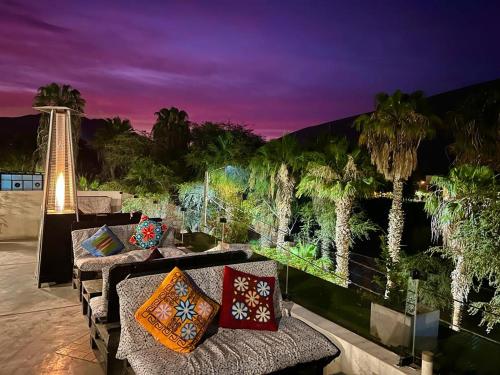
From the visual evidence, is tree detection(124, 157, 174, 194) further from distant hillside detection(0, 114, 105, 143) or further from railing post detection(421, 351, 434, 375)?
railing post detection(421, 351, 434, 375)

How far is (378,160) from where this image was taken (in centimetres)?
954

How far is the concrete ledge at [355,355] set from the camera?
8.56 feet

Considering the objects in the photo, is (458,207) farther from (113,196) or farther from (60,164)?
(113,196)

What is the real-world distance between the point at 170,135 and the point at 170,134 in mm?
56

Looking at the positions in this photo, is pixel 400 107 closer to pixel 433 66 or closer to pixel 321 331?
pixel 321 331

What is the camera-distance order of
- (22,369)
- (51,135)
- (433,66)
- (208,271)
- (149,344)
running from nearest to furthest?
(149,344)
(208,271)
(22,369)
(51,135)
(433,66)

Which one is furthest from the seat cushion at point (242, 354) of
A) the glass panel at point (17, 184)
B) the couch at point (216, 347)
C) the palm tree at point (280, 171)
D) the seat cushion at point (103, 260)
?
the glass panel at point (17, 184)

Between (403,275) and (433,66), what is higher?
(433,66)

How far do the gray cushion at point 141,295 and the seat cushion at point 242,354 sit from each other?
0.07 m

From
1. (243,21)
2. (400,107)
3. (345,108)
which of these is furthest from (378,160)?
(345,108)

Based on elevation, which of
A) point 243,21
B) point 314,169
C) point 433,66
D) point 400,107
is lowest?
point 314,169

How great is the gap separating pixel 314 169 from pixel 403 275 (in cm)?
594

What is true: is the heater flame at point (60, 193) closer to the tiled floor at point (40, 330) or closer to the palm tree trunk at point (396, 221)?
the tiled floor at point (40, 330)

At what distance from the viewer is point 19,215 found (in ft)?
29.7
